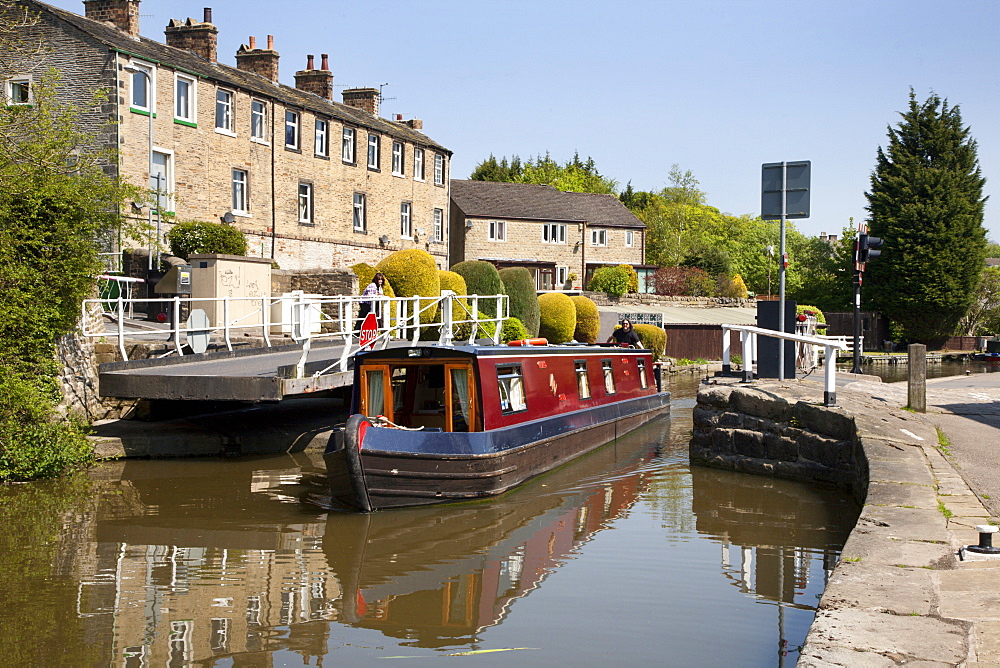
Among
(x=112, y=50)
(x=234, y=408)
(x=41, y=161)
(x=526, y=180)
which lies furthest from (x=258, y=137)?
(x=526, y=180)

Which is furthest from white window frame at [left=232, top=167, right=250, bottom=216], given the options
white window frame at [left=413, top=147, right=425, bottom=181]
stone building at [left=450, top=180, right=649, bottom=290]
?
stone building at [left=450, top=180, right=649, bottom=290]

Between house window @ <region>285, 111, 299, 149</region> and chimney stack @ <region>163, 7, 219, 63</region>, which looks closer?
chimney stack @ <region>163, 7, 219, 63</region>

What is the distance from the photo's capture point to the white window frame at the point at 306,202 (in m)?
31.9

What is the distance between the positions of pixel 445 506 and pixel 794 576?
4240 millimetres

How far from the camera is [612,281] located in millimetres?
46031

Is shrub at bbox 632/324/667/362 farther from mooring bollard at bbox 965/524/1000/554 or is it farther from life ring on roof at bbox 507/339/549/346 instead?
mooring bollard at bbox 965/524/1000/554

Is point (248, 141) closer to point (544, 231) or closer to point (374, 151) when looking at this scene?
point (374, 151)

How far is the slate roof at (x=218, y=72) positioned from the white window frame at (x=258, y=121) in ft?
1.44

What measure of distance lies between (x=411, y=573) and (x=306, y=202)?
2566 cm

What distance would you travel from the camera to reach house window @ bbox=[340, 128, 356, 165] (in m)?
34.3

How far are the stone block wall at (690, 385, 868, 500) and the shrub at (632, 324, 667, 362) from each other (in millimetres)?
19521

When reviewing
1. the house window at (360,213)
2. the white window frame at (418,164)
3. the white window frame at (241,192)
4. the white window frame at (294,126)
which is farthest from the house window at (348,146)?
the white window frame at (241,192)

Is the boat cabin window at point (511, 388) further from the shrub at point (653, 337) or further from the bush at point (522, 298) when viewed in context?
the shrub at point (653, 337)

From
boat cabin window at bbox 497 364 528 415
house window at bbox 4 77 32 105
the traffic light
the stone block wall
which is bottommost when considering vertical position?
the stone block wall
